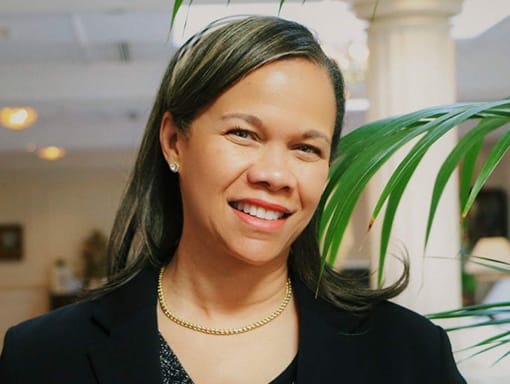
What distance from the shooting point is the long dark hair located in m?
1.55

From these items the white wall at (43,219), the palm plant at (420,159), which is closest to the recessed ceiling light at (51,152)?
the white wall at (43,219)

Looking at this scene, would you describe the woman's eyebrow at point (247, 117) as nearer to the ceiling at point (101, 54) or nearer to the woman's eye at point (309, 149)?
the woman's eye at point (309, 149)

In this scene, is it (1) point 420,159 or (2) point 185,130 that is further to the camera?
(2) point 185,130

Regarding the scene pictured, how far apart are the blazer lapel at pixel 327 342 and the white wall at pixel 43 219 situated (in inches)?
772

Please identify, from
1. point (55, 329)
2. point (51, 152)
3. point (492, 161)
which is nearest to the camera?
point (492, 161)

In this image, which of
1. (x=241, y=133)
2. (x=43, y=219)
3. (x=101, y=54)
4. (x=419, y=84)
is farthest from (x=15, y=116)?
(x=241, y=133)

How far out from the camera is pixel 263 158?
1483mm

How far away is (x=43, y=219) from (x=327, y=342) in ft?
65.9

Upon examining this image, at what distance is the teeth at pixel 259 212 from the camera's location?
1484 mm

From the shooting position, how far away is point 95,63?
1245 centimetres

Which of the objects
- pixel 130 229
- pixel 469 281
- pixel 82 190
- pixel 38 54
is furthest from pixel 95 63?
pixel 130 229

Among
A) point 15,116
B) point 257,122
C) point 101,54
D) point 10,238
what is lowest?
point 10,238

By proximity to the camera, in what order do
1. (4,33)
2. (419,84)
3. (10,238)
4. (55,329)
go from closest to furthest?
(55,329), (419,84), (4,33), (10,238)

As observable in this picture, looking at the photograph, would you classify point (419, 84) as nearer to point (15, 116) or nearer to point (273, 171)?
point (273, 171)
